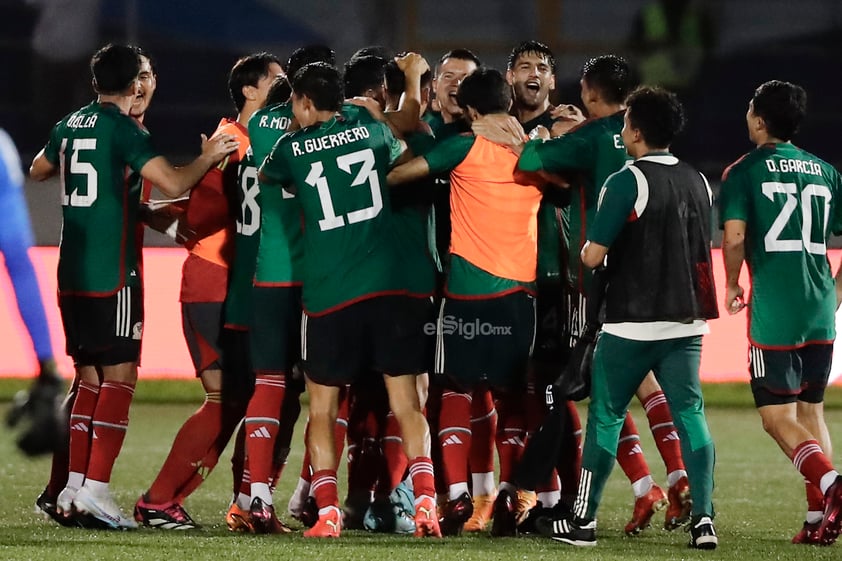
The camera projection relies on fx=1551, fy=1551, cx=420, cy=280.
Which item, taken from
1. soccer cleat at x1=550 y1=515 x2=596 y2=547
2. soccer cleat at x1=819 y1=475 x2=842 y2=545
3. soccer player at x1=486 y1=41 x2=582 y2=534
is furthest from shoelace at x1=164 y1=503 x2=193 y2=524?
soccer cleat at x1=819 y1=475 x2=842 y2=545

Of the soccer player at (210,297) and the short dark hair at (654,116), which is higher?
the short dark hair at (654,116)

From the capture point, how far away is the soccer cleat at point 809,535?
5.80 meters

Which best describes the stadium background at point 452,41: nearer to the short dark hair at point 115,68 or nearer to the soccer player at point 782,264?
the soccer player at point 782,264

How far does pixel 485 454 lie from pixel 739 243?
132 centimetres

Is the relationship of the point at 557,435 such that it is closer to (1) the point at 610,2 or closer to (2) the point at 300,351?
(2) the point at 300,351

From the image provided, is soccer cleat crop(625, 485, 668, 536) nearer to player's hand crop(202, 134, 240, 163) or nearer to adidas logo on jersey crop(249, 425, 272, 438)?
adidas logo on jersey crop(249, 425, 272, 438)

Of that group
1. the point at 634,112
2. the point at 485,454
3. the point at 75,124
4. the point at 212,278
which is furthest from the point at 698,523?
the point at 75,124

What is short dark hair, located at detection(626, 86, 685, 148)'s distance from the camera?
5.47 metres

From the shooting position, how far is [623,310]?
17.8 ft

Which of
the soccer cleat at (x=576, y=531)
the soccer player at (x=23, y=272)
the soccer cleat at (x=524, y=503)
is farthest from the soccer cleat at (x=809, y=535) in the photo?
the soccer player at (x=23, y=272)

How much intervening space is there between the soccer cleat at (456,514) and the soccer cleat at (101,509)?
1.21 metres

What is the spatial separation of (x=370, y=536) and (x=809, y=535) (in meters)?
1.65

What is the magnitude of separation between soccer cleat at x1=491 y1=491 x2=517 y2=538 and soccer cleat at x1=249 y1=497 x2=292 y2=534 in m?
0.84

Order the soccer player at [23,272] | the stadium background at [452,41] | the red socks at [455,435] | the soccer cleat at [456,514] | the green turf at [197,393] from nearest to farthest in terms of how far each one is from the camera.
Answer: the soccer player at [23,272] < the soccer cleat at [456,514] < the red socks at [455,435] < the green turf at [197,393] < the stadium background at [452,41]
